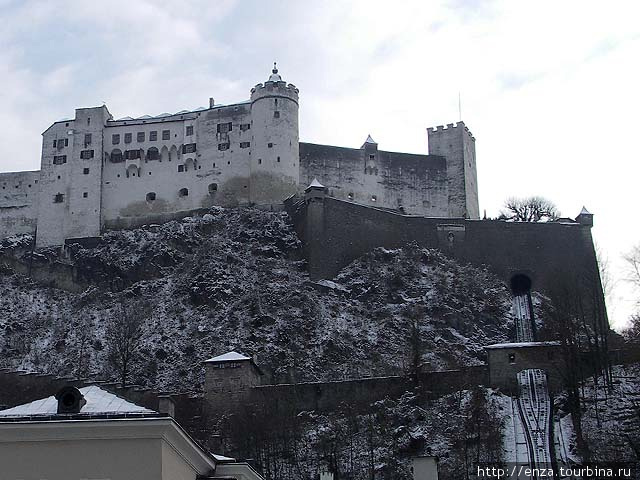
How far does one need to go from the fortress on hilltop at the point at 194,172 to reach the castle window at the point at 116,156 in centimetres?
7

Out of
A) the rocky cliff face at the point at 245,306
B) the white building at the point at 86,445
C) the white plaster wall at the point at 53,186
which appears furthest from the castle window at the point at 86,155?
the white building at the point at 86,445

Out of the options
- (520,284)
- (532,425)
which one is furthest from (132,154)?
(532,425)

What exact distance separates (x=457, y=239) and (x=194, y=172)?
18684mm

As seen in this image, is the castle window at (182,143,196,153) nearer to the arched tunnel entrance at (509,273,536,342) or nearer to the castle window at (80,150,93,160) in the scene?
the castle window at (80,150,93,160)

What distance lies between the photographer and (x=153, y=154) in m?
76.5

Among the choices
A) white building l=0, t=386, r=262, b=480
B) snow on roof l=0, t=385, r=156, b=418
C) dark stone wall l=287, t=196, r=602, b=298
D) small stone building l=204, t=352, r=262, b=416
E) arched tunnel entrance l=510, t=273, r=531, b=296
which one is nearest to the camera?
white building l=0, t=386, r=262, b=480

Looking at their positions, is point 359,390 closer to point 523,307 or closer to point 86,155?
point 523,307

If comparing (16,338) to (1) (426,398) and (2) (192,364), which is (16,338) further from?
(1) (426,398)

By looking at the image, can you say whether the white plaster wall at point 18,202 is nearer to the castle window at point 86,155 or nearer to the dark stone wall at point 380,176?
the castle window at point 86,155

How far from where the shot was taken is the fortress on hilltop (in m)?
74.4

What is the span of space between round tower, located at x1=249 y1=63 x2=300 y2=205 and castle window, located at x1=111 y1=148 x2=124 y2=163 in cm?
957

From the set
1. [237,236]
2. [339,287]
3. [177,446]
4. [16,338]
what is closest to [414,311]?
[339,287]

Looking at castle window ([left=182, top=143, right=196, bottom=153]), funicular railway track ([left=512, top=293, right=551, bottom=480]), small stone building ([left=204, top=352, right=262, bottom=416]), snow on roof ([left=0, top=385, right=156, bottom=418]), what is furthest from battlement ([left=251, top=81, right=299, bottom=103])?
snow on roof ([left=0, top=385, right=156, bottom=418])

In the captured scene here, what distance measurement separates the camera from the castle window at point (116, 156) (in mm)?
76562
